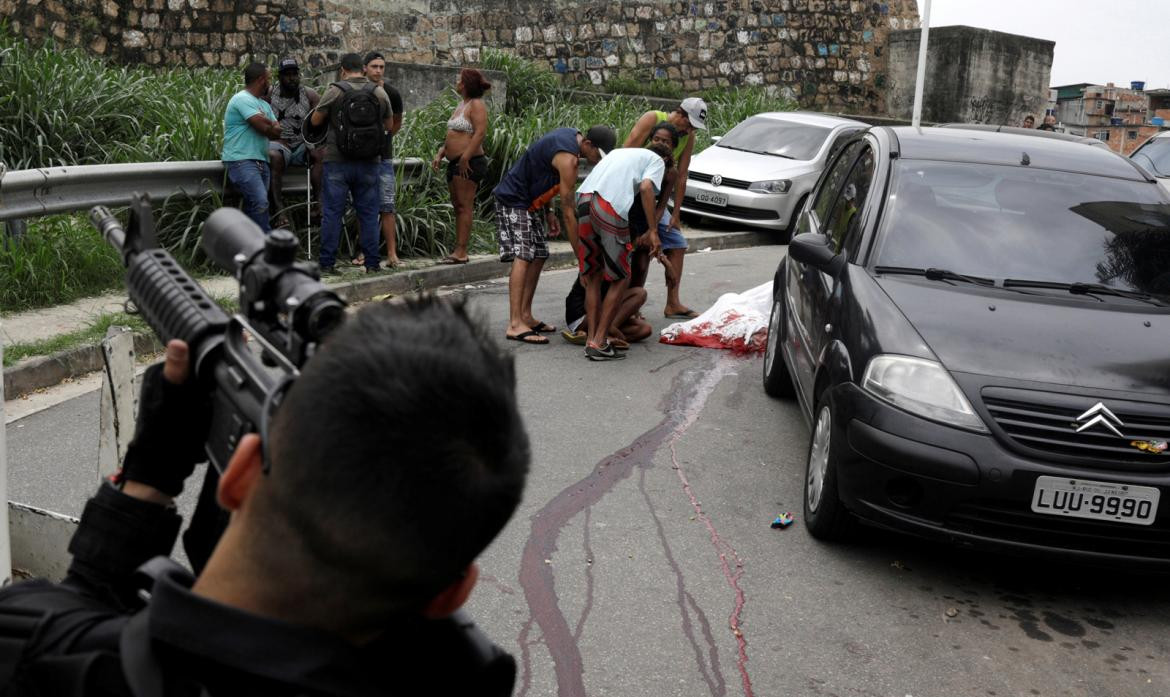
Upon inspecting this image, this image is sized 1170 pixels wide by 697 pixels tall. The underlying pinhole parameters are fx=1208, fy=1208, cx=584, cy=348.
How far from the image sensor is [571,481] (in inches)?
227

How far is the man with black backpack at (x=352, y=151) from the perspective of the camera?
965cm

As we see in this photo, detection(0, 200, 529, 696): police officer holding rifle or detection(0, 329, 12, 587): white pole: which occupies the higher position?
detection(0, 200, 529, 696): police officer holding rifle

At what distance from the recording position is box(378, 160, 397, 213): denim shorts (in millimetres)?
10352

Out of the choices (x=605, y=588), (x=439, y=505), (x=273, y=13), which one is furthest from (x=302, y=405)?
(x=273, y=13)

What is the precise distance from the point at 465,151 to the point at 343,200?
1.41 meters

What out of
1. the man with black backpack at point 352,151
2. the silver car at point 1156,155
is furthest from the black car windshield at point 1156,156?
the man with black backpack at point 352,151

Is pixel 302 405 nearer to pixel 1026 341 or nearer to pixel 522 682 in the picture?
pixel 522 682

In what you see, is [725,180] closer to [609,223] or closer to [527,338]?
[527,338]

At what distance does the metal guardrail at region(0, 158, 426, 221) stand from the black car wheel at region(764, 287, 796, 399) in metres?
3.93

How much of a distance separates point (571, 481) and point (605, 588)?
4.05 ft

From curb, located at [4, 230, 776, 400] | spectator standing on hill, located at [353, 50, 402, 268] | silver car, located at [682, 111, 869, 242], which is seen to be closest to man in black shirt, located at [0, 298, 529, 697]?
curb, located at [4, 230, 776, 400]

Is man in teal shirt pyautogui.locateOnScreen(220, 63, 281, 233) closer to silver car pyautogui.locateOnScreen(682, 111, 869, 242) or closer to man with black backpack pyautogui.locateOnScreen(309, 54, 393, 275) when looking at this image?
man with black backpack pyautogui.locateOnScreen(309, 54, 393, 275)

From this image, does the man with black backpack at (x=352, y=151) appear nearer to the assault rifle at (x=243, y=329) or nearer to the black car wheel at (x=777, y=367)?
the black car wheel at (x=777, y=367)

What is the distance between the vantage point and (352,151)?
9656 millimetres
